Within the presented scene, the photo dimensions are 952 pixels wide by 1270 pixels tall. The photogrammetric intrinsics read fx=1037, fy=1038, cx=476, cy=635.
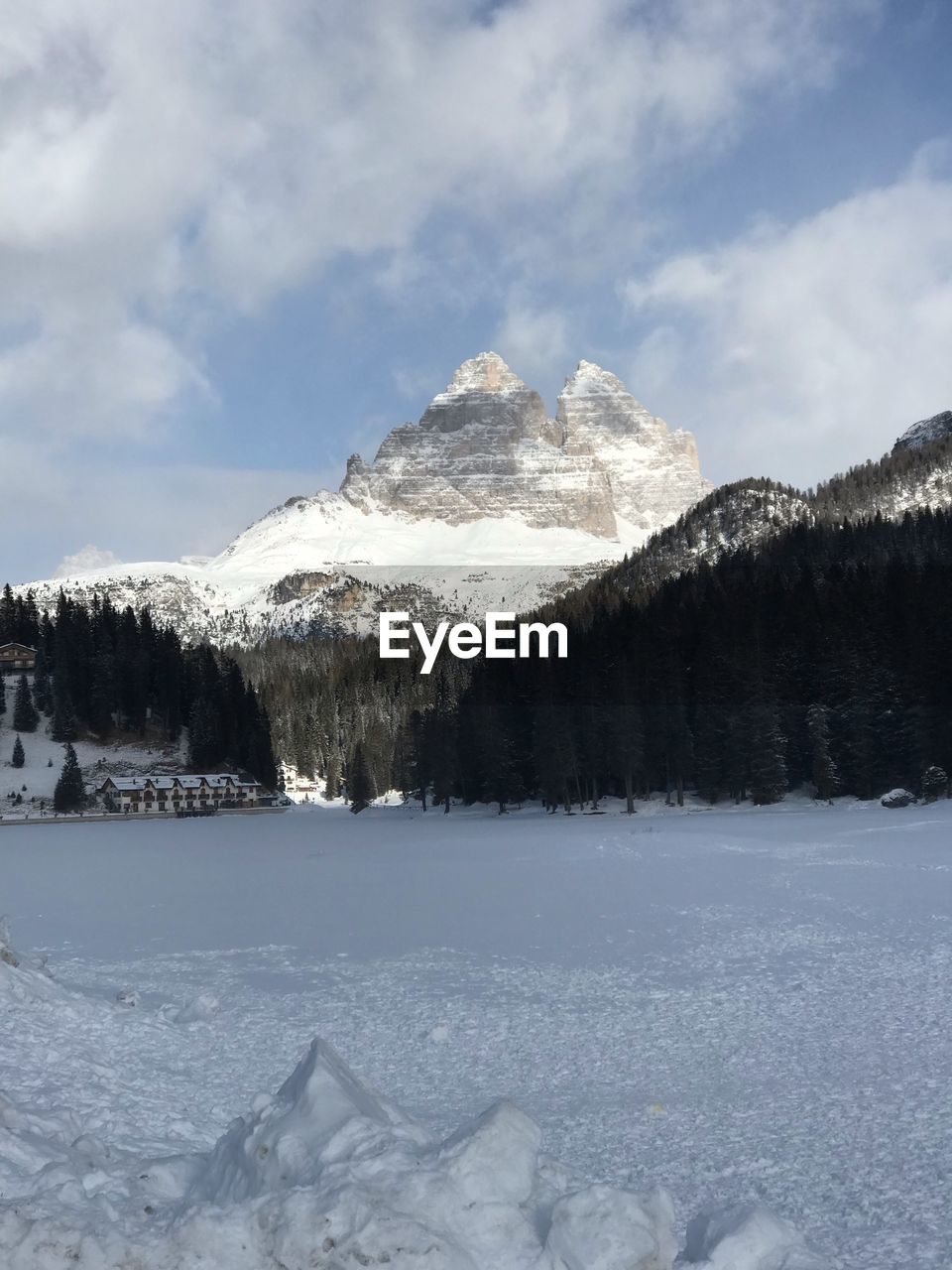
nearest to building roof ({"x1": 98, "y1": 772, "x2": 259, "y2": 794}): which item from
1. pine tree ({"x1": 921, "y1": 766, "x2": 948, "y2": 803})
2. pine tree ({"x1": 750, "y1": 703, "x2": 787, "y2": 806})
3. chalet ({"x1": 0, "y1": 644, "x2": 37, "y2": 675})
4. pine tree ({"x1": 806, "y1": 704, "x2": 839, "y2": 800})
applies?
chalet ({"x1": 0, "y1": 644, "x2": 37, "y2": 675})

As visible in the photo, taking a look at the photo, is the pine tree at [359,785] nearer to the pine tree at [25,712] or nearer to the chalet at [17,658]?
the pine tree at [25,712]

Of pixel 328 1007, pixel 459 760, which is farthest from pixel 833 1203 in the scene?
pixel 459 760

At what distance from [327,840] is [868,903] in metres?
50.4

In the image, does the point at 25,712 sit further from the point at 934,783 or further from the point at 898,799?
the point at 934,783

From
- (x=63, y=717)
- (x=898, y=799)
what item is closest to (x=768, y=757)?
(x=898, y=799)

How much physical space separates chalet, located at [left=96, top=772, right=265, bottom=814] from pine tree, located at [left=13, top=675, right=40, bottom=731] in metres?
15.7

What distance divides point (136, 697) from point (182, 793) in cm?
2019

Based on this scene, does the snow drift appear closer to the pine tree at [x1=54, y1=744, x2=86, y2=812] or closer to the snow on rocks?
the snow on rocks

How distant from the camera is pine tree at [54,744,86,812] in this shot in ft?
398

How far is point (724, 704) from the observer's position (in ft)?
274

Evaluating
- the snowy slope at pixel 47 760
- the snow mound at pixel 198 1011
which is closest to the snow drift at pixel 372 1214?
the snow mound at pixel 198 1011

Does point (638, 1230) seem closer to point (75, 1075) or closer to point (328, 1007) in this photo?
point (75, 1075)

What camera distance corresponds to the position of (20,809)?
12031 cm

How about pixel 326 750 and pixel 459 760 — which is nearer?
pixel 459 760
